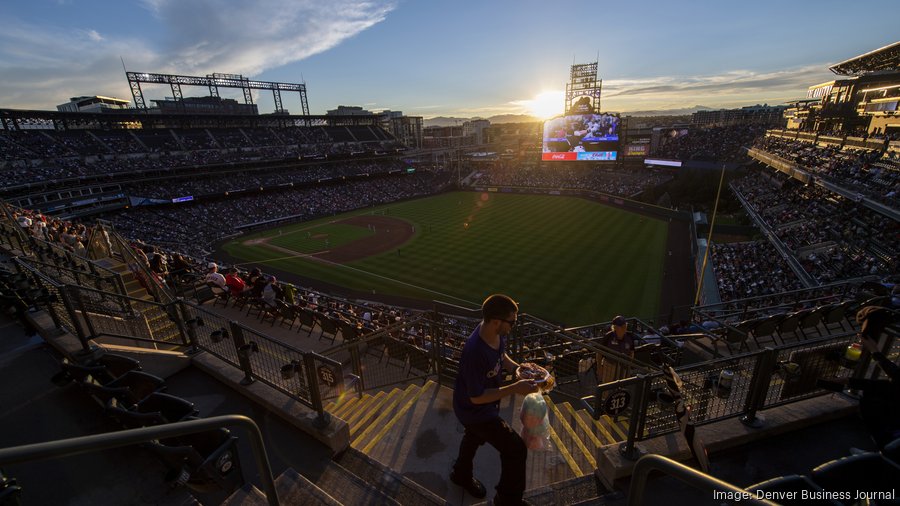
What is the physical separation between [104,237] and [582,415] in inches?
615

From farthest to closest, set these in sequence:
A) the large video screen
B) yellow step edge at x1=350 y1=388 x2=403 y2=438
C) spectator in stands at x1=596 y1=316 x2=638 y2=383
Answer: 1. the large video screen
2. spectator in stands at x1=596 y1=316 x2=638 y2=383
3. yellow step edge at x1=350 y1=388 x2=403 y2=438

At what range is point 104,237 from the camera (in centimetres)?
1278

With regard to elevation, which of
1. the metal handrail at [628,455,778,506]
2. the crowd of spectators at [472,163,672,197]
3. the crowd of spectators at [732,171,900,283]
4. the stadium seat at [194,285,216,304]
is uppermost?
the metal handrail at [628,455,778,506]

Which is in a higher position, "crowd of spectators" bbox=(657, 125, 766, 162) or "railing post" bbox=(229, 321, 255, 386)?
"railing post" bbox=(229, 321, 255, 386)

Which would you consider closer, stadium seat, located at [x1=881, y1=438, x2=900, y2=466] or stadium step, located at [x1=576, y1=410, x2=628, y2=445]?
stadium seat, located at [x1=881, y1=438, x2=900, y2=466]

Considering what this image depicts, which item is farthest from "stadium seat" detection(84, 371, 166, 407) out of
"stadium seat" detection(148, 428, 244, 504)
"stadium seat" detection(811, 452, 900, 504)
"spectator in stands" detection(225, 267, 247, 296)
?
"spectator in stands" detection(225, 267, 247, 296)

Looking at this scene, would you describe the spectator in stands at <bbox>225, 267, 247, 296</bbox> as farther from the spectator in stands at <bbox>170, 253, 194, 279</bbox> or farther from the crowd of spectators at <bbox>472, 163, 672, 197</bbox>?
the crowd of spectators at <bbox>472, 163, 672, 197</bbox>

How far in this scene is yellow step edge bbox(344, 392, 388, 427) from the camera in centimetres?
688

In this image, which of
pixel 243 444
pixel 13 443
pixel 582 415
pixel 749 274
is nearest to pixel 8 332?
pixel 13 443

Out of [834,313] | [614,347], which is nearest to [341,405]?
[614,347]

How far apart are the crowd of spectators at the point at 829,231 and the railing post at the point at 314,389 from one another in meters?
23.4

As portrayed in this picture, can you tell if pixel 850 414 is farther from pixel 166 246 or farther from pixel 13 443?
pixel 166 246

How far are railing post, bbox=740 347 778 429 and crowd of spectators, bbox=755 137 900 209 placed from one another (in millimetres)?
22561

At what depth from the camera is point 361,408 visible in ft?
24.0
